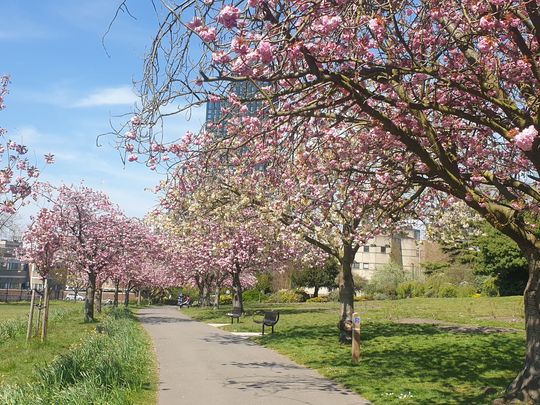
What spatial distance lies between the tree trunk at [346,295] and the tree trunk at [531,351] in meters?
7.46

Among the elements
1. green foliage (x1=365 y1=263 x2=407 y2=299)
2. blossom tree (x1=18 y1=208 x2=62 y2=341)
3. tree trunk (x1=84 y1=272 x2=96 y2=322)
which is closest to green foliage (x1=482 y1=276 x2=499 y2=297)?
green foliage (x1=365 y1=263 x2=407 y2=299)

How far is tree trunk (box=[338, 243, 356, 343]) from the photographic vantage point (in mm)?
15242

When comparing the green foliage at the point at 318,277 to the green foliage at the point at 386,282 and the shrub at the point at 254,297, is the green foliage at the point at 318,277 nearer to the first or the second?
the green foliage at the point at 386,282

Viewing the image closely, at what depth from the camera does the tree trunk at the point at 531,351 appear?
749 cm

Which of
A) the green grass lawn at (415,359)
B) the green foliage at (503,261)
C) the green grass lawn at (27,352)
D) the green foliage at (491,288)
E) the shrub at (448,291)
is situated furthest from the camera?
the shrub at (448,291)

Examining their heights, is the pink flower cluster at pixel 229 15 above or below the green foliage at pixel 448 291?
above

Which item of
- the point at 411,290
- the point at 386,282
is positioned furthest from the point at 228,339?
the point at 386,282

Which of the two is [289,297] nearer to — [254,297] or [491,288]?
[254,297]

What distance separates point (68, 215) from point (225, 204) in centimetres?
1300

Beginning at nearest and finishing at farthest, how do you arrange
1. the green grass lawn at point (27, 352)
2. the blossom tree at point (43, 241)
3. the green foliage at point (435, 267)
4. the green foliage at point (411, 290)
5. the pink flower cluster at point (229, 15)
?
the pink flower cluster at point (229, 15) < the green grass lawn at point (27, 352) < the blossom tree at point (43, 241) < the green foliage at point (411, 290) < the green foliage at point (435, 267)

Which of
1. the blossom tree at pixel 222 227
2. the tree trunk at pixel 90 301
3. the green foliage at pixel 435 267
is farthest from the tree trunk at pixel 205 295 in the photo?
the tree trunk at pixel 90 301

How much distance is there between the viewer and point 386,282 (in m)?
58.3

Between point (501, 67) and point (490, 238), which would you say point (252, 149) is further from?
point (490, 238)

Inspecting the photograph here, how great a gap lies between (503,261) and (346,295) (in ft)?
68.4
